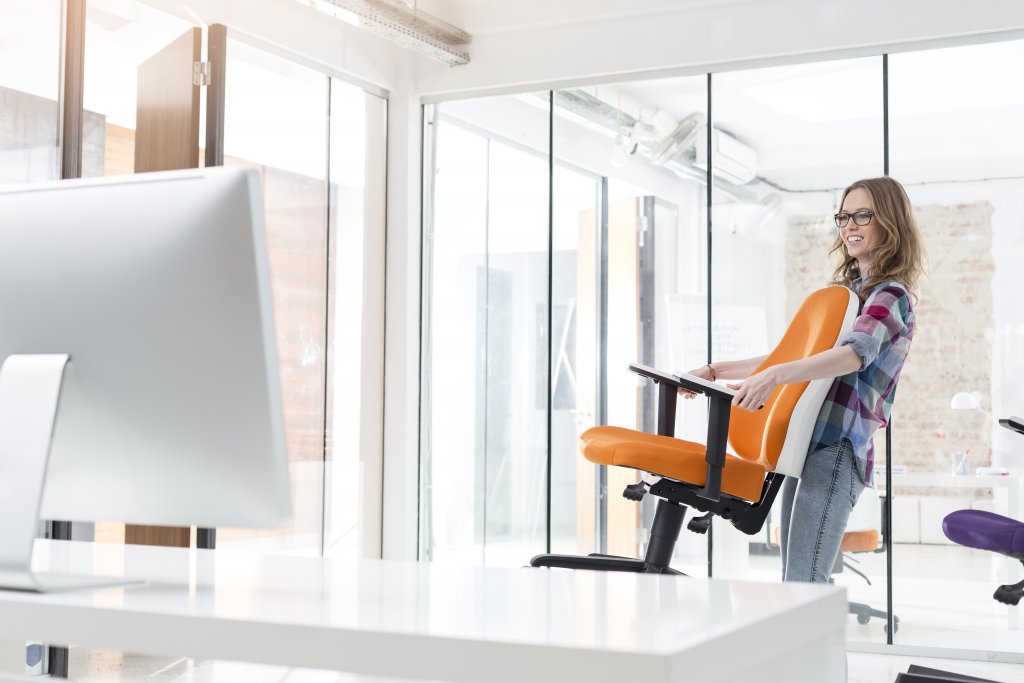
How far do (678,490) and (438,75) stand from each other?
10.2 ft

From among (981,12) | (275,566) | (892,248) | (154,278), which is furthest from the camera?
(981,12)

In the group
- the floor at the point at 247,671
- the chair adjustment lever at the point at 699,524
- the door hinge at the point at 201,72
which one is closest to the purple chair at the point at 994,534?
the chair adjustment lever at the point at 699,524

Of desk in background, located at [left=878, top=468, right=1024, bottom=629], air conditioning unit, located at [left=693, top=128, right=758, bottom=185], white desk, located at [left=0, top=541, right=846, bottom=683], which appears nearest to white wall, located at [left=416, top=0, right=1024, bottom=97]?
air conditioning unit, located at [left=693, top=128, right=758, bottom=185]

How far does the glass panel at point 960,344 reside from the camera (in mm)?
4277

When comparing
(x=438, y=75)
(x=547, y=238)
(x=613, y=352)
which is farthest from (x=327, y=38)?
(x=613, y=352)

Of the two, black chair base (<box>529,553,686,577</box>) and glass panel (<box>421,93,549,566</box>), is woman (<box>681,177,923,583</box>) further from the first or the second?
glass panel (<box>421,93,549,566</box>)

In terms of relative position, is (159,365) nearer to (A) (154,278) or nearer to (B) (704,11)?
(A) (154,278)

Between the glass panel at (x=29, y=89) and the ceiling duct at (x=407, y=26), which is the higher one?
the ceiling duct at (x=407, y=26)

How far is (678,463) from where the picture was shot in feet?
9.14

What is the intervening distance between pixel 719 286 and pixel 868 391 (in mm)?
2004

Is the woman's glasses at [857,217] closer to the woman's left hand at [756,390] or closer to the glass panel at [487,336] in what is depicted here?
the woman's left hand at [756,390]

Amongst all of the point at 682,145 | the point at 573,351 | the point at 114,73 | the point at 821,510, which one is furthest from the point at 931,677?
the point at 114,73

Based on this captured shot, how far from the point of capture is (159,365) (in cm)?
129

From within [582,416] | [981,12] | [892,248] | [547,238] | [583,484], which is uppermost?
[981,12]
